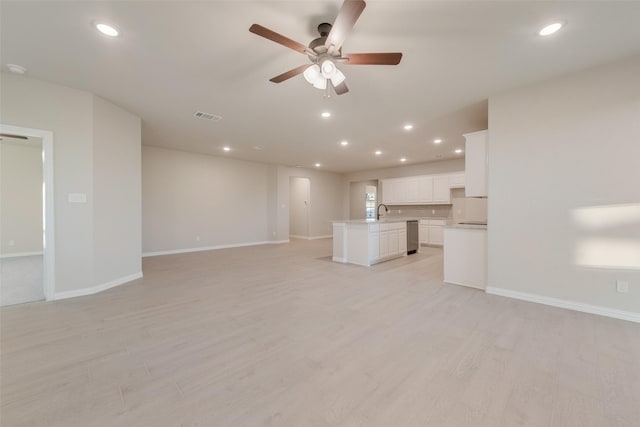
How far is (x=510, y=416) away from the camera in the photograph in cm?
142

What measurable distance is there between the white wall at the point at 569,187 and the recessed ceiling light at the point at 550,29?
1157mm

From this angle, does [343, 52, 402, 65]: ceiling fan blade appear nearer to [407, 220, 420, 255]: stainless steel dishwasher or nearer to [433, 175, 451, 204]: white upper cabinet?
[407, 220, 420, 255]: stainless steel dishwasher

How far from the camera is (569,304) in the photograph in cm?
297

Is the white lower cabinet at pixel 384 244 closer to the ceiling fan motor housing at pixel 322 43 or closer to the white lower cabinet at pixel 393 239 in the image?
the white lower cabinet at pixel 393 239

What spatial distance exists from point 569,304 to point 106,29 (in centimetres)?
559

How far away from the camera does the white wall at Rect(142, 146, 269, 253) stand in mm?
6438

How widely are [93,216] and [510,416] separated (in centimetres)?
488

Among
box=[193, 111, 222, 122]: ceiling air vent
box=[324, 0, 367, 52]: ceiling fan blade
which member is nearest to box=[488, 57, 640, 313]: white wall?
box=[324, 0, 367, 52]: ceiling fan blade

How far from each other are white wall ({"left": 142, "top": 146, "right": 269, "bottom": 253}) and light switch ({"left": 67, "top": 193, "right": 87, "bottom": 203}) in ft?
9.95

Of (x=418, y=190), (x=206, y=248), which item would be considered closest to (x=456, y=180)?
(x=418, y=190)

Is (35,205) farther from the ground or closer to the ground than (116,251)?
farther from the ground

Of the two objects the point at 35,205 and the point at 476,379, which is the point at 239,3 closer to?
the point at 476,379

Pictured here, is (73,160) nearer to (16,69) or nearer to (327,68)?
(16,69)

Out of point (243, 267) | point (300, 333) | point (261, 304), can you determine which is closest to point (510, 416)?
point (300, 333)
